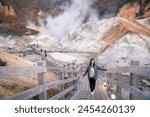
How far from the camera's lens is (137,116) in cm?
258

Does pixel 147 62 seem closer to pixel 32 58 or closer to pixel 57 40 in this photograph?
pixel 57 40

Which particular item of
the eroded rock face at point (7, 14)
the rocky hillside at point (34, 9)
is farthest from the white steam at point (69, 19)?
the eroded rock face at point (7, 14)

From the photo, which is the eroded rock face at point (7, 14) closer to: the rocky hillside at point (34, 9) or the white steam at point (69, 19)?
the rocky hillside at point (34, 9)

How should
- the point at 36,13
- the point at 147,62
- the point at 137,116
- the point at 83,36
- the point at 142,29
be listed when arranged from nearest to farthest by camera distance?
the point at 137,116 < the point at 147,62 < the point at 36,13 < the point at 142,29 < the point at 83,36

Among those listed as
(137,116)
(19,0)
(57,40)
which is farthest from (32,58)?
(137,116)

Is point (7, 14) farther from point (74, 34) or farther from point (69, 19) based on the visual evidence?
point (74, 34)

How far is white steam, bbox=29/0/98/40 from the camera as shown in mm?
8516

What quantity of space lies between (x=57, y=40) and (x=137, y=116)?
6.62 metres

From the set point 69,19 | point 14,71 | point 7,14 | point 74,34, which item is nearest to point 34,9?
point 7,14

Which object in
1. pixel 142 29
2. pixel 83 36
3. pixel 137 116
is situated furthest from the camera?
pixel 83 36

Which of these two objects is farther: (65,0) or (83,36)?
(83,36)

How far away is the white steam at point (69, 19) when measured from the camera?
27.9 ft

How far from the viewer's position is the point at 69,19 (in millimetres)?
8922

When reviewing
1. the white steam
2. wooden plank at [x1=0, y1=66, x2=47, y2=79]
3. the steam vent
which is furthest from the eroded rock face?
wooden plank at [x1=0, y1=66, x2=47, y2=79]
